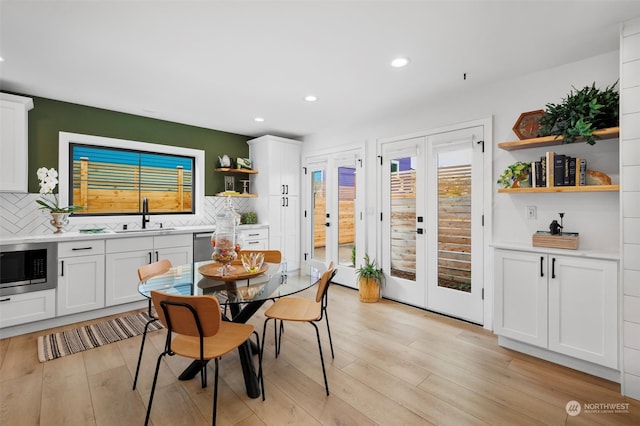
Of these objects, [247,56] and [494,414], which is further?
[247,56]

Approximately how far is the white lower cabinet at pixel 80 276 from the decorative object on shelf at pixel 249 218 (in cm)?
212

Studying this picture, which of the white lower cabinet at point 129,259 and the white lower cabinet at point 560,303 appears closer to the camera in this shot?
the white lower cabinet at point 560,303

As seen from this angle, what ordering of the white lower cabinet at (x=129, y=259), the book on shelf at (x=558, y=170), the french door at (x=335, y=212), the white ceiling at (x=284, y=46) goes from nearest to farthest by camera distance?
the white ceiling at (x=284, y=46) → the book on shelf at (x=558, y=170) → the white lower cabinet at (x=129, y=259) → the french door at (x=335, y=212)

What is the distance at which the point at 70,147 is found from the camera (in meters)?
3.81

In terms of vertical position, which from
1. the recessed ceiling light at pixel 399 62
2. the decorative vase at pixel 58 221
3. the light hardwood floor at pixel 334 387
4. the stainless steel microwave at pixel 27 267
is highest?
the recessed ceiling light at pixel 399 62

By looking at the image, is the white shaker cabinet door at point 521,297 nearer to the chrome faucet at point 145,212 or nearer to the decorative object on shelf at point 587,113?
the decorative object on shelf at point 587,113

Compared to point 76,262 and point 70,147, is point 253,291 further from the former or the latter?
point 70,147

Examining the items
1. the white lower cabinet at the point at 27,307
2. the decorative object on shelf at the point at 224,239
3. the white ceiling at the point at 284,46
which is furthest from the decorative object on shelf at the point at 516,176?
the white lower cabinet at the point at 27,307

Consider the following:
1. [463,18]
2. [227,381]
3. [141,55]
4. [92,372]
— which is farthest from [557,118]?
[92,372]

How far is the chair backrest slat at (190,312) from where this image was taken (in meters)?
1.62

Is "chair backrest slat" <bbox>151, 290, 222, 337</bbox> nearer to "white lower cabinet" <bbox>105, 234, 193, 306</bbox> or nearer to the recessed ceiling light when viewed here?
"white lower cabinet" <bbox>105, 234, 193, 306</bbox>

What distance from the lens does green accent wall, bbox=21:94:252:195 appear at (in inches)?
140

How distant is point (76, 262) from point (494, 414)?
161 inches

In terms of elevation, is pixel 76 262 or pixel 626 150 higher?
pixel 626 150
